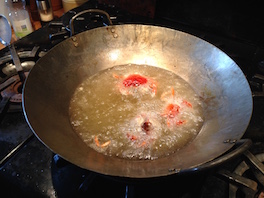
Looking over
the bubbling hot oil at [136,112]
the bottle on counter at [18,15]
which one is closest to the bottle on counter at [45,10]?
the bottle on counter at [18,15]

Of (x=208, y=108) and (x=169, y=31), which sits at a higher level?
(x=169, y=31)

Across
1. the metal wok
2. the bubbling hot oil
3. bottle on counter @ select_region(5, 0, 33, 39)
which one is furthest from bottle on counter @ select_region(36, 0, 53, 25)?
the bubbling hot oil

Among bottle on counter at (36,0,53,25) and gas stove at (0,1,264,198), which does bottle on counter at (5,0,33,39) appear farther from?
gas stove at (0,1,264,198)

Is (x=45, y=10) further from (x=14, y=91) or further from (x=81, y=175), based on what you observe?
(x=81, y=175)

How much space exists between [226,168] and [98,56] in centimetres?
113

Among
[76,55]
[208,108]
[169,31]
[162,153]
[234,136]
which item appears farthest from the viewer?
[169,31]

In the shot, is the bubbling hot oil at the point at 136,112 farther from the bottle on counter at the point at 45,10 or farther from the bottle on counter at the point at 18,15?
the bottle on counter at the point at 45,10

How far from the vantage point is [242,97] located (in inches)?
43.6

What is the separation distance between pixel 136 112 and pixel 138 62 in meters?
0.53

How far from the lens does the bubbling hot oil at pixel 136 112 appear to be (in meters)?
A: 1.07

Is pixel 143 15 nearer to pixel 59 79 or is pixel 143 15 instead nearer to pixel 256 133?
pixel 59 79

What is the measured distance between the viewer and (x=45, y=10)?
207 cm

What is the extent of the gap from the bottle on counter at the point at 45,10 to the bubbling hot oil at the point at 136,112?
1108mm

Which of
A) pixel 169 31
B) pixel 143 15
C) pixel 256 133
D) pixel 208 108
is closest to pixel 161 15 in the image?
pixel 143 15
